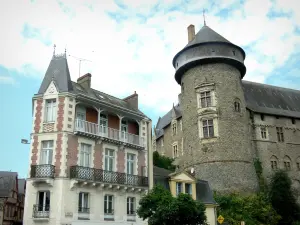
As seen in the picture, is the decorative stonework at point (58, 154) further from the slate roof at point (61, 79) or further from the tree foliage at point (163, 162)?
the tree foliage at point (163, 162)

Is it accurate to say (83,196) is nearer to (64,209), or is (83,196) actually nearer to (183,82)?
(64,209)

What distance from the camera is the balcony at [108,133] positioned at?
19.8m

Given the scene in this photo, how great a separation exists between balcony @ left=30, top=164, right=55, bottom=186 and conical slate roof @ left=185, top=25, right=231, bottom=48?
19.7m

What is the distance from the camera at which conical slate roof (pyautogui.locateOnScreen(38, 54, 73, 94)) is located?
20.2 m

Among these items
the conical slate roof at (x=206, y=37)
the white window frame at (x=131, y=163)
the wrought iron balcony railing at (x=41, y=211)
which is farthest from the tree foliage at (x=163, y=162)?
the wrought iron balcony railing at (x=41, y=211)

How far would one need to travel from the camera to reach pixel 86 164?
1956 cm

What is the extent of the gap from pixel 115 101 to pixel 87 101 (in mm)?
3860

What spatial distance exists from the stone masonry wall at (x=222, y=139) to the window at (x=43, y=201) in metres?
16.0

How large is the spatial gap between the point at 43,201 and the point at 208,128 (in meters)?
17.7

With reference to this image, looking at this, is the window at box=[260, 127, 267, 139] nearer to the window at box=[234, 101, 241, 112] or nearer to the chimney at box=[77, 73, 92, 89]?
the window at box=[234, 101, 241, 112]

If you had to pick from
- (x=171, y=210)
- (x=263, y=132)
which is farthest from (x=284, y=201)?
(x=171, y=210)

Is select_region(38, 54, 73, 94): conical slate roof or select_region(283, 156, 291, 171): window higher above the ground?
select_region(38, 54, 73, 94): conical slate roof

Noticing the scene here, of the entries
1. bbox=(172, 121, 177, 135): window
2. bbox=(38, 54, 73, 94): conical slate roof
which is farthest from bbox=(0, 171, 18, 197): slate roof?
bbox=(172, 121, 177, 135): window

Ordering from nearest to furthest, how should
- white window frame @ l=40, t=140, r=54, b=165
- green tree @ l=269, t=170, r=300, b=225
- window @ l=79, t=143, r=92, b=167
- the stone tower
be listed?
white window frame @ l=40, t=140, r=54, b=165 < window @ l=79, t=143, r=92, b=167 < green tree @ l=269, t=170, r=300, b=225 < the stone tower
